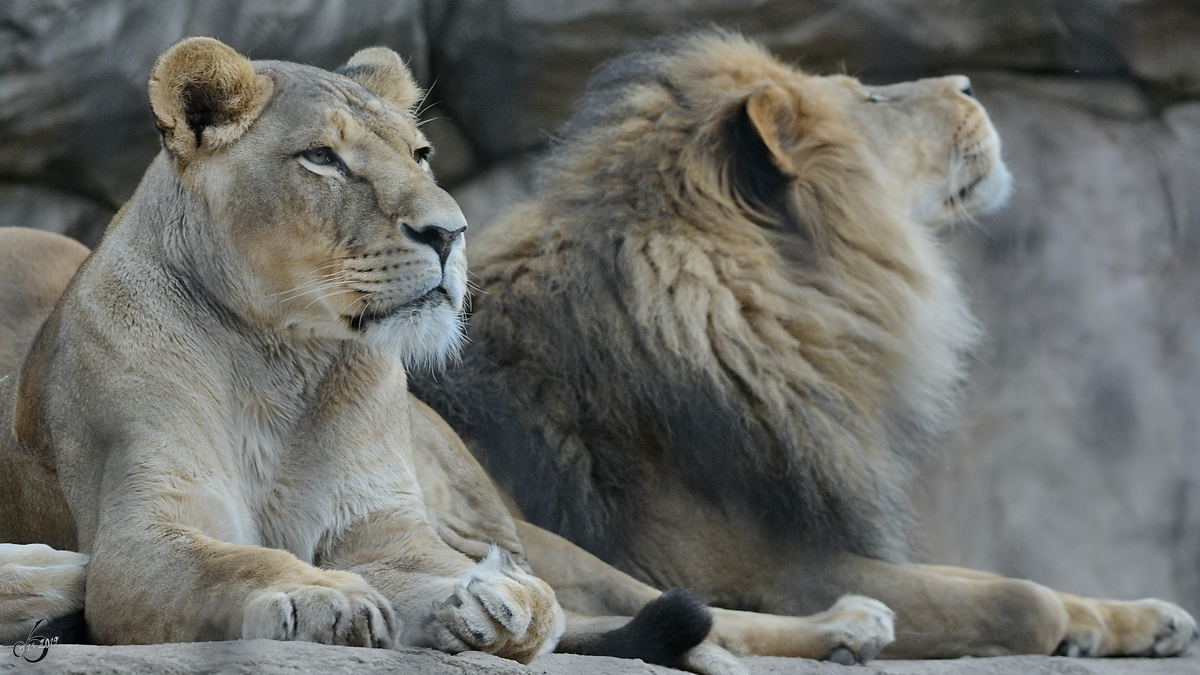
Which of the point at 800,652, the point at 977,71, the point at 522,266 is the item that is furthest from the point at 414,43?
the point at 800,652

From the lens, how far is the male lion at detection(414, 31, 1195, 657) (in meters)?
2.12

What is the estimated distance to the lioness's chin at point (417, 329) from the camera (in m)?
1.49

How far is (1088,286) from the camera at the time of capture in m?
3.47

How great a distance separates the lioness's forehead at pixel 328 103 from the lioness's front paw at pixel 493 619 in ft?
1.75

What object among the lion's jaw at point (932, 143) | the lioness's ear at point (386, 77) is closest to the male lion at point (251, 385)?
the lioness's ear at point (386, 77)

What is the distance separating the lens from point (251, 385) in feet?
5.12

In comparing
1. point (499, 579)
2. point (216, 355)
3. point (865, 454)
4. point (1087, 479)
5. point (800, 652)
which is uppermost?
point (216, 355)

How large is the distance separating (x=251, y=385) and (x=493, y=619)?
436 millimetres

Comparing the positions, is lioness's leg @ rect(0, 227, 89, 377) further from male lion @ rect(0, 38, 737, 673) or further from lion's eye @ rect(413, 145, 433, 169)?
lion's eye @ rect(413, 145, 433, 169)

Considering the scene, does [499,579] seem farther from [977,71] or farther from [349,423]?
[977,71]

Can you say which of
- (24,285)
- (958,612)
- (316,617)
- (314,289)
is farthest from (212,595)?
(958,612)

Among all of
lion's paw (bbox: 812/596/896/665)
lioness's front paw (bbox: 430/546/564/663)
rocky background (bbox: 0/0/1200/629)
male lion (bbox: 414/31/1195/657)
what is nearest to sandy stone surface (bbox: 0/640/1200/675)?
lioness's front paw (bbox: 430/546/564/663)

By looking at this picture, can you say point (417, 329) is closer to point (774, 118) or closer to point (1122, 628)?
point (774, 118)

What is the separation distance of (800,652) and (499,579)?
699 millimetres
